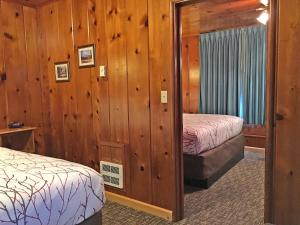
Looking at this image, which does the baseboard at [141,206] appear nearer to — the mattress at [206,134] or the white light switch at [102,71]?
the mattress at [206,134]

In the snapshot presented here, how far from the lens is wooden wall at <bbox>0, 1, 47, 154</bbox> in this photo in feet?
11.0

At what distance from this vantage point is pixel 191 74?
5.68 meters

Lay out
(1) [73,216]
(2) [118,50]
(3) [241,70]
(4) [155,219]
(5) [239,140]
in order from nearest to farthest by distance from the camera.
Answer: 1. (1) [73,216]
2. (4) [155,219]
3. (2) [118,50]
4. (5) [239,140]
5. (3) [241,70]

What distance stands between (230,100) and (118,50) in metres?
3.07

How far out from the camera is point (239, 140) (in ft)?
14.2

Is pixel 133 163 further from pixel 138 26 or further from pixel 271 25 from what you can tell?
pixel 271 25

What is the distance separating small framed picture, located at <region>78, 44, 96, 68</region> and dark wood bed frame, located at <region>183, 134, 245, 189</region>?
1637 millimetres

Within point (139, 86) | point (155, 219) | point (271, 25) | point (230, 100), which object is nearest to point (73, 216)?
point (155, 219)

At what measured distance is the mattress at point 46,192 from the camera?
1.35 meters

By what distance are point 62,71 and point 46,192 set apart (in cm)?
213

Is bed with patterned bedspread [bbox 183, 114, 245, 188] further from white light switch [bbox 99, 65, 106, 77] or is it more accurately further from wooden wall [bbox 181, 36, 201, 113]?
wooden wall [bbox 181, 36, 201, 113]

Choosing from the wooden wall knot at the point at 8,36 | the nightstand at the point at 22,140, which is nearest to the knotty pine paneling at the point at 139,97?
the nightstand at the point at 22,140

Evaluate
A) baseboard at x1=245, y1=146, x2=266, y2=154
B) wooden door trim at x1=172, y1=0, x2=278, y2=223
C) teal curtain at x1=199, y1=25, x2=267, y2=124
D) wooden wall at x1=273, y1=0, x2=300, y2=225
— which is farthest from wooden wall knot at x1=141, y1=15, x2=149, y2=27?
baseboard at x1=245, y1=146, x2=266, y2=154

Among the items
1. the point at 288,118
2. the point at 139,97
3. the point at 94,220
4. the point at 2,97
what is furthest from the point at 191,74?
the point at 94,220
